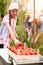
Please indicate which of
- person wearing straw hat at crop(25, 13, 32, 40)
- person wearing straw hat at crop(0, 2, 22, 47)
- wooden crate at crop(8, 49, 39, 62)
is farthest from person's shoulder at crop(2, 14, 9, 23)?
wooden crate at crop(8, 49, 39, 62)

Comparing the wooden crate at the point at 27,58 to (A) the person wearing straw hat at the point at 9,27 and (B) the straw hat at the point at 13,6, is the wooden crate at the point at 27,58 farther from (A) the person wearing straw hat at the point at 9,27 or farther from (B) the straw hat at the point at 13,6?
(B) the straw hat at the point at 13,6

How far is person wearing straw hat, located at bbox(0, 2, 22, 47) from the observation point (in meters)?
4.40

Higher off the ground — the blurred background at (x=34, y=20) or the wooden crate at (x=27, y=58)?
the blurred background at (x=34, y=20)

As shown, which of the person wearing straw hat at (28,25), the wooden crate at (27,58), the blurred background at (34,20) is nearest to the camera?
the wooden crate at (27,58)

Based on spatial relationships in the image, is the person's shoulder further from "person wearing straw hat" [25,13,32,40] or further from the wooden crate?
the wooden crate

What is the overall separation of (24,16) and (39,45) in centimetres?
72

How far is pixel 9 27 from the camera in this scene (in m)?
4.53

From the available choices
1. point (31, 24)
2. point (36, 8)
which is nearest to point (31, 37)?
point (31, 24)

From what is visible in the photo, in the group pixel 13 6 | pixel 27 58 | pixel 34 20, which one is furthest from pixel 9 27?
pixel 27 58

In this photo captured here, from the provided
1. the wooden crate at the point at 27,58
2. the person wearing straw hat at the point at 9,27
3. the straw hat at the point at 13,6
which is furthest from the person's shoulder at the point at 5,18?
the wooden crate at the point at 27,58

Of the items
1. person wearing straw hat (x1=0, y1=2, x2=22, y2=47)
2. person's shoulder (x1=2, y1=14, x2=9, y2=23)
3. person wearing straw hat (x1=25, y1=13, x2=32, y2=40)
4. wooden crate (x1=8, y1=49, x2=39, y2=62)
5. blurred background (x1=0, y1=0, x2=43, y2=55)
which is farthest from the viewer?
person's shoulder (x1=2, y1=14, x2=9, y2=23)

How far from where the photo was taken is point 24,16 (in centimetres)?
410

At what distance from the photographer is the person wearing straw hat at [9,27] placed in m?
4.40

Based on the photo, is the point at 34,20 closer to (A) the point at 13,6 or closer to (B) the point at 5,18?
(A) the point at 13,6
